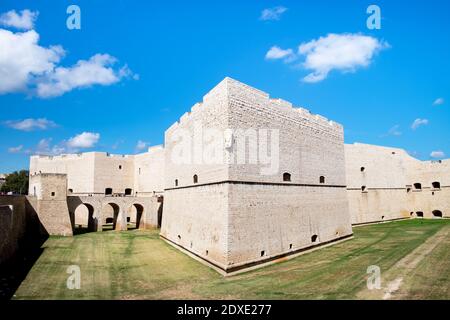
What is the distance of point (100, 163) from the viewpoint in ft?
120

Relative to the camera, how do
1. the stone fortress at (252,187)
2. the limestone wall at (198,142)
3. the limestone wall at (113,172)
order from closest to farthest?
the stone fortress at (252,187) < the limestone wall at (198,142) < the limestone wall at (113,172)

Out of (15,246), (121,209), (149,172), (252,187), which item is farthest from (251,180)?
(149,172)

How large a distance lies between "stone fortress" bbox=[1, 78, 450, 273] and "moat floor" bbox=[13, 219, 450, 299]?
1.26 m

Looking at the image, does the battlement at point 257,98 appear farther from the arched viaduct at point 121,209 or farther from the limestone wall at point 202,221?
the arched viaduct at point 121,209

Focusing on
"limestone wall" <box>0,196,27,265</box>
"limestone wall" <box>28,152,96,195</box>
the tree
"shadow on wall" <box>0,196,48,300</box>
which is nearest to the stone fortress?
"shadow on wall" <box>0,196,48,300</box>

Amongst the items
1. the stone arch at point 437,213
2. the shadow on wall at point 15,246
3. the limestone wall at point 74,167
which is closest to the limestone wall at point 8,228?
the shadow on wall at point 15,246

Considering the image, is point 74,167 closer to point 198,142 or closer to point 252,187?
point 198,142

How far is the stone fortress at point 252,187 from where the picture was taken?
1285 centimetres

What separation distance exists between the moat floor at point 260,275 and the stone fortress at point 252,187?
49.4 inches

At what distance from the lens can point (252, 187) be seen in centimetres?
1338

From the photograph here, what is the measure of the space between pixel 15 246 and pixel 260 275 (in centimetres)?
1216
